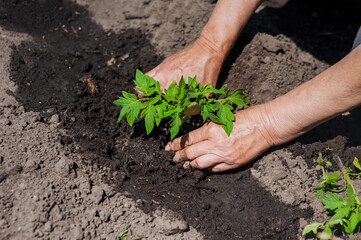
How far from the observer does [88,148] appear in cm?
272

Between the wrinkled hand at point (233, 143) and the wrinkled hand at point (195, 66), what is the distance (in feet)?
1.69

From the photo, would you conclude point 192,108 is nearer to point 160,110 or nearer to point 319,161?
point 160,110

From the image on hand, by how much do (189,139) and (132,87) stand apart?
84 cm

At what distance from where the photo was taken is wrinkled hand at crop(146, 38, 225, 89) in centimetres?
294

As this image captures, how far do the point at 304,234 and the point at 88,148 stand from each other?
5.98 feet

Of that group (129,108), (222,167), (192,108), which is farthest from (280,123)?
(129,108)


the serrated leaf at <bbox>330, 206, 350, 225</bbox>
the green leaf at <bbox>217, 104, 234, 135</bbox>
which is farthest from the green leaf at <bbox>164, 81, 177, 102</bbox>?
the serrated leaf at <bbox>330, 206, 350, 225</bbox>

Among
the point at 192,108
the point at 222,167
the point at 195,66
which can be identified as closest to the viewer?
the point at 192,108

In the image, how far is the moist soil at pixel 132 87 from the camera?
8.51ft

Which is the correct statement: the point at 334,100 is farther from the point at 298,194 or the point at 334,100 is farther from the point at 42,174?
the point at 42,174

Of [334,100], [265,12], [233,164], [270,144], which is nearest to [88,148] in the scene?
[233,164]

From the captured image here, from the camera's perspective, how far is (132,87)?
10.5 ft

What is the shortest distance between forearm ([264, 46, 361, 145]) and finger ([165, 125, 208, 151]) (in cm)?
52

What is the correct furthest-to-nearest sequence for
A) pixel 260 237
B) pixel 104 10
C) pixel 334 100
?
pixel 104 10 < pixel 260 237 < pixel 334 100
